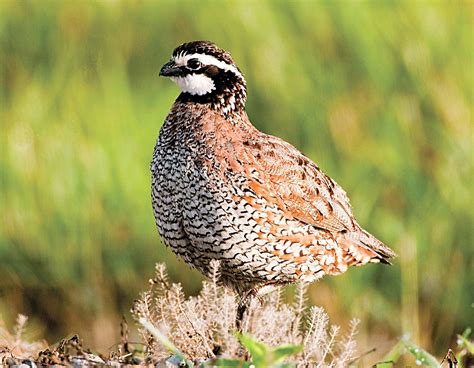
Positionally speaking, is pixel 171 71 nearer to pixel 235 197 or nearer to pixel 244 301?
pixel 235 197

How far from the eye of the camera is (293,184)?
4.47m

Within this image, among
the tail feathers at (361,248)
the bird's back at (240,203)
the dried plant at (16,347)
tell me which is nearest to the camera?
the dried plant at (16,347)

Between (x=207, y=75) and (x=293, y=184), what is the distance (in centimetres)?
59

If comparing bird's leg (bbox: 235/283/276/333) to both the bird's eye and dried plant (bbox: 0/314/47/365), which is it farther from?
the bird's eye

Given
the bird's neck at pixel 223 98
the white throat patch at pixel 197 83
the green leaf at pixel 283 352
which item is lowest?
the green leaf at pixel 283 352

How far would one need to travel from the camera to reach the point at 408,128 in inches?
279

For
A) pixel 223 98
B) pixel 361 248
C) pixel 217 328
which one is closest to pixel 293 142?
pixel 361 248

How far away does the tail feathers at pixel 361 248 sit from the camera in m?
4.75

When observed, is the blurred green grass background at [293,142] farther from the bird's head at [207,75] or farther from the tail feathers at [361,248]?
the bird's head at [207,75]

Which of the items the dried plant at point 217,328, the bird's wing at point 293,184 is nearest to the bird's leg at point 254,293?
the bird's wing at point 293,184

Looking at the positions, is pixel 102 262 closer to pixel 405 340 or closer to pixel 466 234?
pixel 466 234

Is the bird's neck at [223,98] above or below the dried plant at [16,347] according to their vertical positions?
above

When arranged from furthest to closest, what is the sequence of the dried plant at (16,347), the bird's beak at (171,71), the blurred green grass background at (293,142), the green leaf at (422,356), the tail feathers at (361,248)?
the blurred green grass background at (293,142) < the tail feathers at (361,248) < the bird's beak at (171,71) < the dried plant at (16,347) < the green leaf at (422,356)

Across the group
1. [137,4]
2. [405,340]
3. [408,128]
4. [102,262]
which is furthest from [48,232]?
[405,340]
